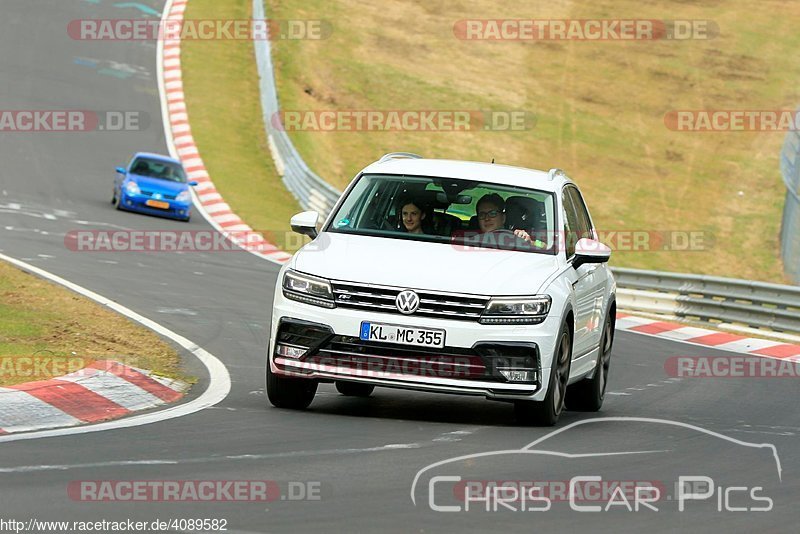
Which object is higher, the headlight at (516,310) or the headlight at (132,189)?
the headlight at (516,310)

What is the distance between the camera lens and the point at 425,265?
9938mm

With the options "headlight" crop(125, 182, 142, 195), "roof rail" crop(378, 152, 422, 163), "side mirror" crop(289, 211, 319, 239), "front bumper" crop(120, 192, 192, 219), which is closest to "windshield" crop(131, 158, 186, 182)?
"headlight" crop(125, 182, 142, 195)

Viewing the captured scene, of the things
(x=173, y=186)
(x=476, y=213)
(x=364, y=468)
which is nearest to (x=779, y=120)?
(x=173, y=186)

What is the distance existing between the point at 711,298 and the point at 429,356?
45.1 ft

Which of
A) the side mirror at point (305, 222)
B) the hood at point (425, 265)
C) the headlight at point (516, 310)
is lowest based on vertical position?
the headlight at point (516, 310)

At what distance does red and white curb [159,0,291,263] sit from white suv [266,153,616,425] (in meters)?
13.5

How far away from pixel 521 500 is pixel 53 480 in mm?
2255

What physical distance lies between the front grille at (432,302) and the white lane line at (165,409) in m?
1.38

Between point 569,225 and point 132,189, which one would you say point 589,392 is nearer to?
point 569,225

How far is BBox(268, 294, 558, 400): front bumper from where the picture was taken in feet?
31.7

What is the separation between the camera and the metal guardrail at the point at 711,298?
69.3 ft

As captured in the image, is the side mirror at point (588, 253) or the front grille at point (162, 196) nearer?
the side mirror at point (588, 253)

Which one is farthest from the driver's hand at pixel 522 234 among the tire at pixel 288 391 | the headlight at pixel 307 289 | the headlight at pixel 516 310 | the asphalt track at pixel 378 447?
the tire at pixel 288 391

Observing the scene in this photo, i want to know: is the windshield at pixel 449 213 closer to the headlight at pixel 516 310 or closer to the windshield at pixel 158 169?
the headlight at pixel 516 310
